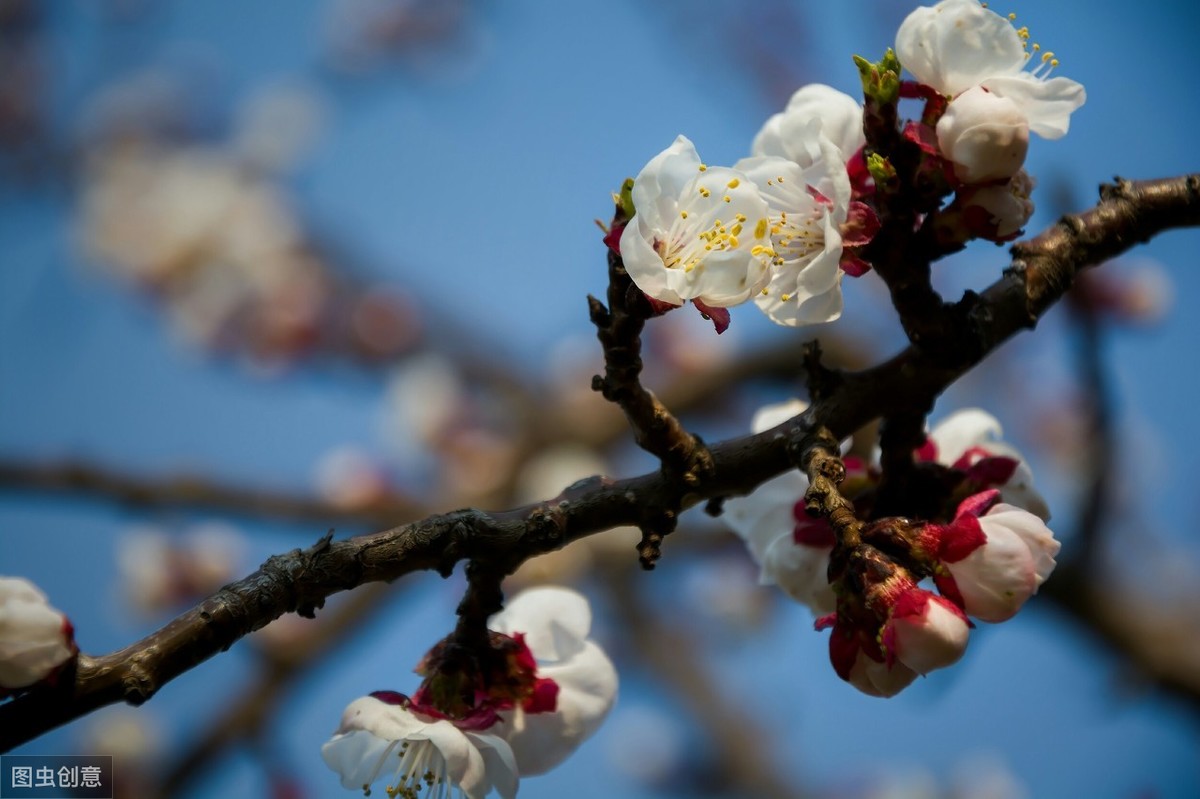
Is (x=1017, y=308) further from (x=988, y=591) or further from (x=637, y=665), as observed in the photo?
(x=637, y=665)

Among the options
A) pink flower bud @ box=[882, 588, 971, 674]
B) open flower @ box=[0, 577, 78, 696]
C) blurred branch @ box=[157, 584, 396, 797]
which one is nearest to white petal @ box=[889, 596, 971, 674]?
pink flower bud @ box=[882, 588, 971, 674]

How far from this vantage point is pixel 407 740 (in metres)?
0.62

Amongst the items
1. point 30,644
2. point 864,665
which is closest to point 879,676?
point 864,665

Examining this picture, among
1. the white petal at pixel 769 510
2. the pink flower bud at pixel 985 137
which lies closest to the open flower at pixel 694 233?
the pink flower bud at pixel 985 137

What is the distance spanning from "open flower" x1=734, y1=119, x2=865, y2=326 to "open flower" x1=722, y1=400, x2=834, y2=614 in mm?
117

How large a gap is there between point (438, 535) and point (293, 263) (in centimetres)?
418

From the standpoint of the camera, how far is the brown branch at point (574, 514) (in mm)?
535

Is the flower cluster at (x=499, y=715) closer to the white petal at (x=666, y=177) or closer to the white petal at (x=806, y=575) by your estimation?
the white petal at (x=806, y=575)

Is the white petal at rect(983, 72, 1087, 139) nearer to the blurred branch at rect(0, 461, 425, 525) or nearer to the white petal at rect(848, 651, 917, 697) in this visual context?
the white petal at rect(848, 651, 917, 697)

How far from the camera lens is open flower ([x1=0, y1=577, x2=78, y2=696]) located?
0.52 meters

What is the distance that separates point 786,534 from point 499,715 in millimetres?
247

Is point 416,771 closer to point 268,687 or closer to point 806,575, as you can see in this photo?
point 806,575

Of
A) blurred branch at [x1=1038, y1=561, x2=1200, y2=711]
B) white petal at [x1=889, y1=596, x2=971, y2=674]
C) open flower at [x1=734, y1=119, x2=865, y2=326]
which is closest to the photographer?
white petal at [x1=889, y1=596, x2=971, y2=674]

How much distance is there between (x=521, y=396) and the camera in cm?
345
